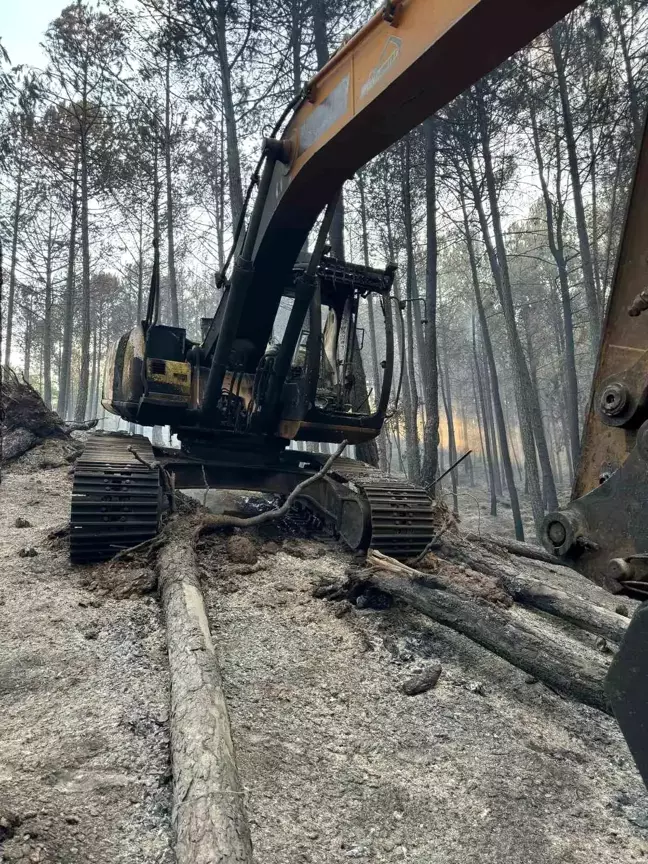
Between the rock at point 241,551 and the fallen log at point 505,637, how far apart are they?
3.95ft

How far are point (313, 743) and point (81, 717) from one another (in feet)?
3.61

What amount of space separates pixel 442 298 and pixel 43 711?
31.4 m

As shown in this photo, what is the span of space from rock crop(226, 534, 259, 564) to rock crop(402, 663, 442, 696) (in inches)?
86.7

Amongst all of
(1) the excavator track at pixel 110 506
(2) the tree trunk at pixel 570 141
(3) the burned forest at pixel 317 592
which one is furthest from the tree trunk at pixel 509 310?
(1) the excavator track at pixel 110 506

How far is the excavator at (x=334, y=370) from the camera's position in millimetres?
1815

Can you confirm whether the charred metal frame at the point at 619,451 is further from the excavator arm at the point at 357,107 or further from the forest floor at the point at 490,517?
the forest floor at the point at 490,517

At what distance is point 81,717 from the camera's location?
Result: 8.52 ft

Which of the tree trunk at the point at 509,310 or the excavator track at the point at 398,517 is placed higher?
the tree trunk at the point at 509,310

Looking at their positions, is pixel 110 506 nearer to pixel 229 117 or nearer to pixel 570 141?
pixel 229 117

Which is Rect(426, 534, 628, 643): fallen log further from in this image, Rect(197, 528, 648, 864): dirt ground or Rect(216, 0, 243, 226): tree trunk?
Rect(216, 0, 243, 226): tree trunk

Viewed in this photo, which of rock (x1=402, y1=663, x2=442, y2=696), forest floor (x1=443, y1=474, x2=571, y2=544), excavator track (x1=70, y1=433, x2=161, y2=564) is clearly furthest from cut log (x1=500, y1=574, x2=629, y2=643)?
forest floor (x1=443, y1=474, x2=571, y2=544)

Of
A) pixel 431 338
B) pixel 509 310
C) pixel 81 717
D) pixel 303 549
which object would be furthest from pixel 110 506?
pixel 509 310

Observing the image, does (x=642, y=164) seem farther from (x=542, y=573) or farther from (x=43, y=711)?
(x=542, y=573)

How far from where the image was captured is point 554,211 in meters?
15.1
